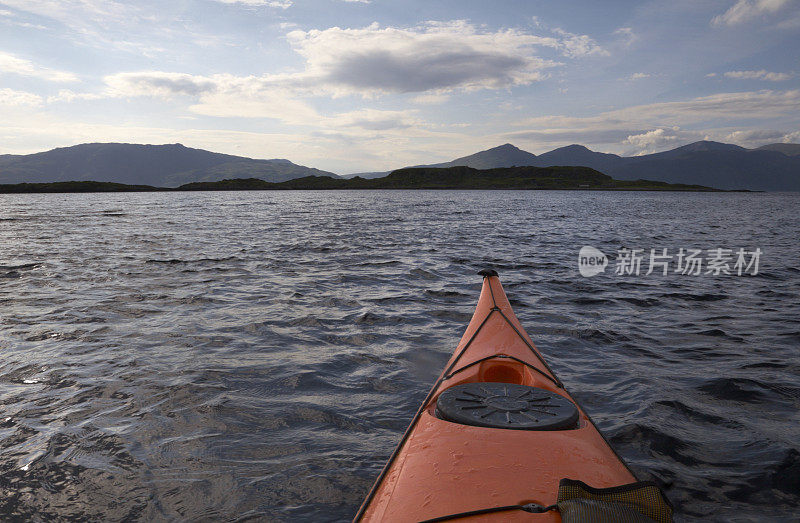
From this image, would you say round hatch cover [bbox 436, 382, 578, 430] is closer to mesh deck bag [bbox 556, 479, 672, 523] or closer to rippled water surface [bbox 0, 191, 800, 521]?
mesh deck bag [bbox 556, 479, 672, 523]

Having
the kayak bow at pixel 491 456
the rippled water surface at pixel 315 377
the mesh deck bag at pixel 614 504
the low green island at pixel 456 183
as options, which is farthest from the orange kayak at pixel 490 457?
the low green island at pixel 456 183

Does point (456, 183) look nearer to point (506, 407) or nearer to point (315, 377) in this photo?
point (315, 377)

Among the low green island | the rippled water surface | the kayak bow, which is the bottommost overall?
the rippled water surface

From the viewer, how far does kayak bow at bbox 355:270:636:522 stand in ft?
8.32

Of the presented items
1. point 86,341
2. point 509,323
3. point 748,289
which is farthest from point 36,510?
point 748,289

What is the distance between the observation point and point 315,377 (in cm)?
640

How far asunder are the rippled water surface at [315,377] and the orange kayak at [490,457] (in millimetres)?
1129

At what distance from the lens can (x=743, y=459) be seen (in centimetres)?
439

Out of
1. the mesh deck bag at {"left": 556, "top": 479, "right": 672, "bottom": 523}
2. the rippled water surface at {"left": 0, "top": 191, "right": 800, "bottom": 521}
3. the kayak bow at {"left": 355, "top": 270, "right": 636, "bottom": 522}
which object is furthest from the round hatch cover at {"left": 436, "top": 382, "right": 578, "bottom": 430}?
the rippled water surface at {"left": 0, "top": 191, "right": 800, "bottom": 521}

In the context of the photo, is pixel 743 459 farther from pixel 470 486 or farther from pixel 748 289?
pixel 748 289

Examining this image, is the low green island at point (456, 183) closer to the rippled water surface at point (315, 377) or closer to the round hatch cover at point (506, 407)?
the rippled water surface at point (315, 377)

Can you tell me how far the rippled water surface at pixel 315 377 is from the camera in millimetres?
4008

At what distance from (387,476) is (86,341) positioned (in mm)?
6939

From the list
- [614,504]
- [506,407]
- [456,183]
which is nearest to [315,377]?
[506,407]
